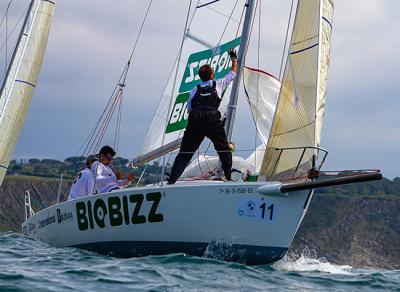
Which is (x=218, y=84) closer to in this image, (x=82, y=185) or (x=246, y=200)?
(x=246, y=200)

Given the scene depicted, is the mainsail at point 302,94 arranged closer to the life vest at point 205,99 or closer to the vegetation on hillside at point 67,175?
the life vest at point 205,99

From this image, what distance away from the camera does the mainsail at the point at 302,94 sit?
12.7 meters

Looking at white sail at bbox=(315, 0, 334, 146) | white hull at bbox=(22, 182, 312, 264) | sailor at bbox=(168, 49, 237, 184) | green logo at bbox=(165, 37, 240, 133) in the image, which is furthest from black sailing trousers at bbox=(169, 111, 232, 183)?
green logo at bbox=(165, 37, 240, 133)

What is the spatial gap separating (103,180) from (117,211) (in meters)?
1.02

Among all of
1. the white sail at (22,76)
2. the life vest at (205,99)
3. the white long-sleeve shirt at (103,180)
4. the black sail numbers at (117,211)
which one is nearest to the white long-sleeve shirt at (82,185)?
the white long-sleeve shirt at (103,180)

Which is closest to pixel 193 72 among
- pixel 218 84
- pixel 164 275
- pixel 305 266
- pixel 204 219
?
pixel 218 84

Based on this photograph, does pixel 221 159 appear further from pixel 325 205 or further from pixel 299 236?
pixel 325 205

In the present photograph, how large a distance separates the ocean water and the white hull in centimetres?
24

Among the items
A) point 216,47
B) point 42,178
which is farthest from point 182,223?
point 42,178

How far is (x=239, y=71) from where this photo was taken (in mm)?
13930

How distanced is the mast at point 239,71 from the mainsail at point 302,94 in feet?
2.81

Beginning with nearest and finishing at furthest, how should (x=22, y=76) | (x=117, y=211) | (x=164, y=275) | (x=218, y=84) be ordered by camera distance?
(x=164, y=275)
(x=117, y=211)
(x=218, y=84)
(x=22, y=76)

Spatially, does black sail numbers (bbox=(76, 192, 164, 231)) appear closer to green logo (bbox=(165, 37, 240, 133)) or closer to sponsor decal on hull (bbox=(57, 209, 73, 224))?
sponsor decal on hull (bbox=(57, 209, 73, 224))

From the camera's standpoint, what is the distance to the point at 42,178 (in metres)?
90.6
